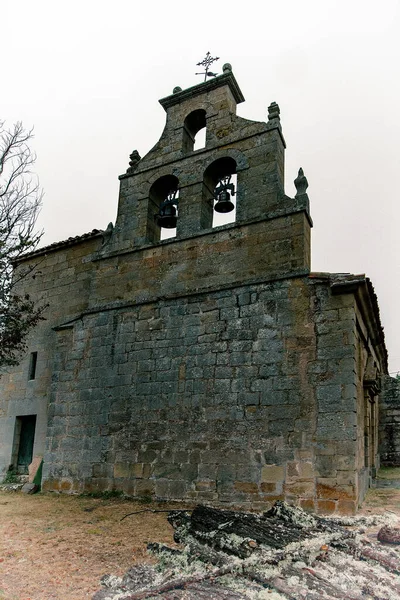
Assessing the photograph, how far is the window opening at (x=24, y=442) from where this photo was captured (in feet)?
33.4

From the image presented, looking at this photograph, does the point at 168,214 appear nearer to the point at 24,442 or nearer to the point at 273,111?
the point at 273,111

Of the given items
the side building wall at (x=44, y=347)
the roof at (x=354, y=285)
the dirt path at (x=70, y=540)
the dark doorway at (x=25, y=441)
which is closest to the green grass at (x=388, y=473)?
the dirt path at (x=70, y=540)

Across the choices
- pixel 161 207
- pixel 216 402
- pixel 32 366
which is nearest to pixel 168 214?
pixel 161 207

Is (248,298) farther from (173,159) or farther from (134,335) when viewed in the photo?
(173,159)

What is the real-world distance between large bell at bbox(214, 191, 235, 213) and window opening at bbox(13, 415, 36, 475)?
5993 mm

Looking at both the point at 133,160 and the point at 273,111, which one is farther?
the point at 133,160

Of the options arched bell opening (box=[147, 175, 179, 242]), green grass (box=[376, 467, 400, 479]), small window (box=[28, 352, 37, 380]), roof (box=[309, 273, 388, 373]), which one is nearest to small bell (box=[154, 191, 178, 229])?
arched bell opening (box=[147, 175, 179, 242])

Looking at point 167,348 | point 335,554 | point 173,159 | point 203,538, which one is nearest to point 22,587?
point 203,538

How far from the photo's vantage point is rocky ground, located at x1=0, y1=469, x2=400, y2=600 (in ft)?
14.6

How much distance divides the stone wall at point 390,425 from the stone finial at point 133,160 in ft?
28.1

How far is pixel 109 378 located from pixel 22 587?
451cm

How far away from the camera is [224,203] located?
9000 mm

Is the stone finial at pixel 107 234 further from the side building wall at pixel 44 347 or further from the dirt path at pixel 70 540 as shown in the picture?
the dirt path at pixel 70 540

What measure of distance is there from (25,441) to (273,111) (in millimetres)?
8508
